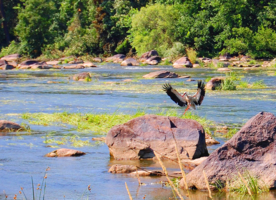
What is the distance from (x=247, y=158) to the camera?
6246mm

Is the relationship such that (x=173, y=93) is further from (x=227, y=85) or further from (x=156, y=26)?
(x=156, y=26)

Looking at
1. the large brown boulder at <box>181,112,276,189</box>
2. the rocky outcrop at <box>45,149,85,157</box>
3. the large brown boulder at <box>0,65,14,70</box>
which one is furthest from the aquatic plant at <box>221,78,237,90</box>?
the large brown boulder at <box>0,65,14,70</box>

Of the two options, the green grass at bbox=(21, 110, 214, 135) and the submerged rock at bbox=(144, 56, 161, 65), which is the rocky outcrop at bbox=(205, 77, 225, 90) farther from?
the submerged rock at bbox=(144, 56, 161, 65)

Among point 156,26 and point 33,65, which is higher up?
point 156,26

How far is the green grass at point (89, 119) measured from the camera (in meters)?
11.1

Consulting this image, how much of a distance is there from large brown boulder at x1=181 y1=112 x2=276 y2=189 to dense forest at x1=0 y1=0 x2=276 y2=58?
35275mm

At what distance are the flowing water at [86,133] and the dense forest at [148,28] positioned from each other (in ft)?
64.4

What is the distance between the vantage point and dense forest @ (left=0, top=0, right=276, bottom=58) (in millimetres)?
42531

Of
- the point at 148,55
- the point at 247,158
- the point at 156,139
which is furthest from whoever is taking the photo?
the point at 148,55

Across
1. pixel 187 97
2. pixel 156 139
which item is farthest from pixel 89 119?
pixel 156 139

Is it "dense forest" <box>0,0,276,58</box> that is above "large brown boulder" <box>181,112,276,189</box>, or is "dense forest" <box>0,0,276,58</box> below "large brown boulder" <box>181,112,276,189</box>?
below

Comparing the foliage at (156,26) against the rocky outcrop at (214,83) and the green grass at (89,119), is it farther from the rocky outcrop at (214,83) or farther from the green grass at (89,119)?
the green grass at (89,119)

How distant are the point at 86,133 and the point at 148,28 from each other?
37.5 meters

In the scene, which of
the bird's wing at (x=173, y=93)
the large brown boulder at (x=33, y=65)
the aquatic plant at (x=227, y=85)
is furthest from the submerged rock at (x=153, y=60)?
the bird's wing at (x=173, y=93)
